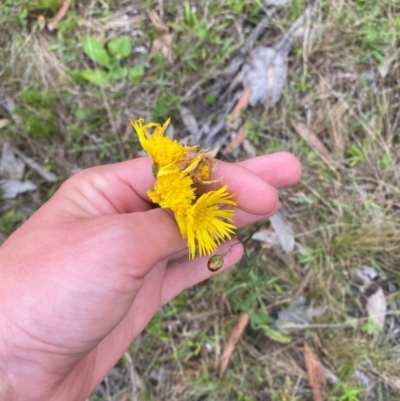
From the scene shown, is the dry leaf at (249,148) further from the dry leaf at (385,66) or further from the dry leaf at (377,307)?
the dry leaf at (377,307)

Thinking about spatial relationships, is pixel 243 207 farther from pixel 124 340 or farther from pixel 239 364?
pixel 239 364

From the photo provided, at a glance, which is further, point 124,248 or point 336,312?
point 336,312

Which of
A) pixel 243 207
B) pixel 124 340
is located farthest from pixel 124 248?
pixel 124 340

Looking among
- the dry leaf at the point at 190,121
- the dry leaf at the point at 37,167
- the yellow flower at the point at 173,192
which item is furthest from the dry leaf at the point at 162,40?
the yellow flower at the point at 173,192

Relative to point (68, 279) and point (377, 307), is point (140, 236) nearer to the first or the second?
point (68, 279)

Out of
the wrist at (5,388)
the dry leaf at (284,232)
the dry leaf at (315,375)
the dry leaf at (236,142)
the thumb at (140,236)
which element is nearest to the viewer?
the thumb at (140,236)

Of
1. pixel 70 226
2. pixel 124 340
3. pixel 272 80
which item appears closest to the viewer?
pixel 70 226
